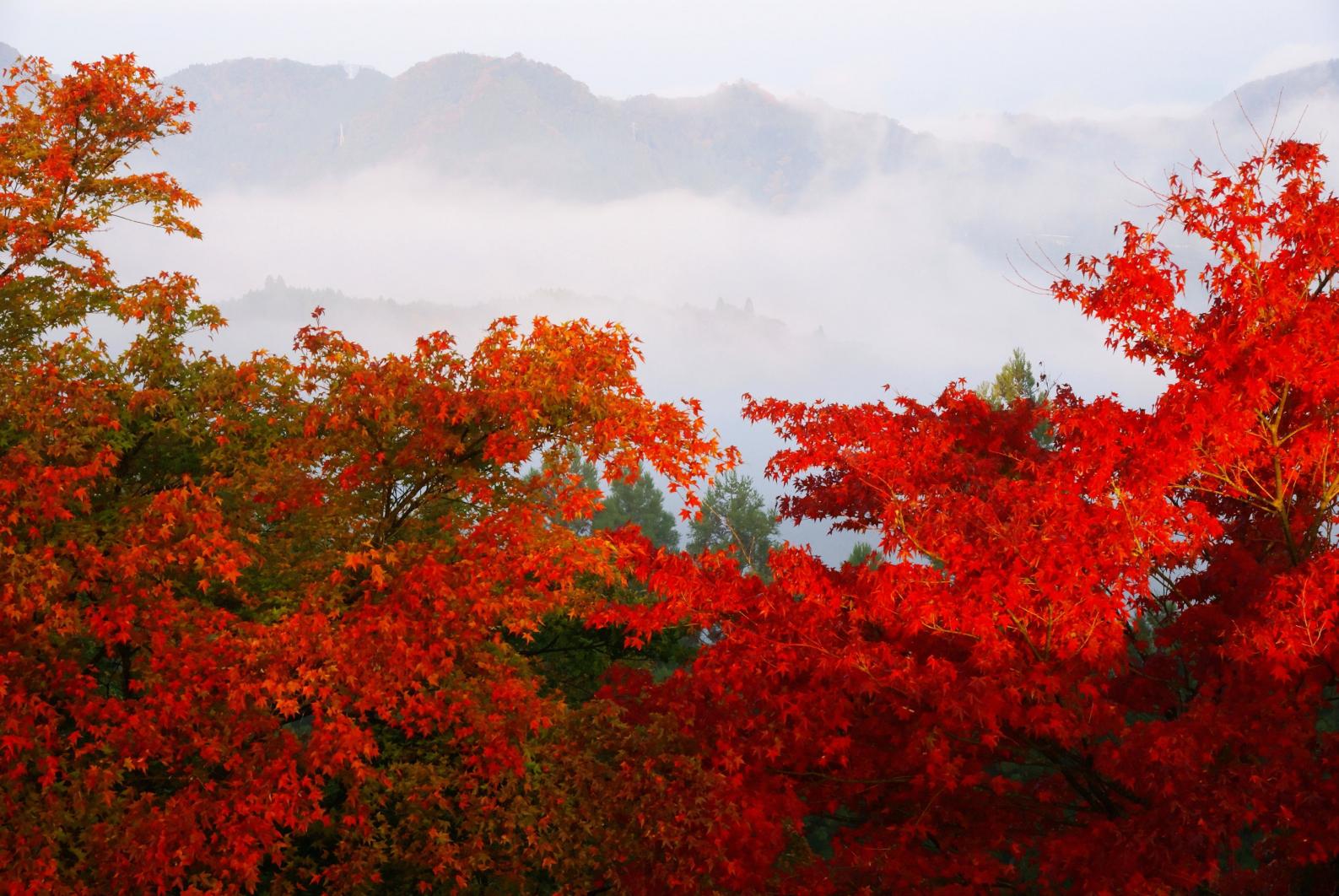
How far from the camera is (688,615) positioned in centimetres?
1208

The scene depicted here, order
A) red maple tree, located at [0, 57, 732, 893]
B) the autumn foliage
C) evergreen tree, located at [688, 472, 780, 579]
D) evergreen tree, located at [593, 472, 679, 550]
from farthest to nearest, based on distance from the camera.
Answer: evergreen tree, located at [593, 472, 679, 550] → evergreen tree, located at [688, 472, 780, 579] → red maple tree, located at [0, 57, 732, 893] → the autumn foliage

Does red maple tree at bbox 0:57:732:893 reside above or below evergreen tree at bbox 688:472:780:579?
below

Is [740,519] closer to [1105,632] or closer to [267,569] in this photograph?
[267,569]

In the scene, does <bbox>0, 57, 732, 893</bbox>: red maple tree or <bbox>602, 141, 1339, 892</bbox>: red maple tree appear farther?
<bbox>0, 57, 732, 893</bbox>: red maple tree

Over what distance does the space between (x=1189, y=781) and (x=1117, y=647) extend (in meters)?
1.61

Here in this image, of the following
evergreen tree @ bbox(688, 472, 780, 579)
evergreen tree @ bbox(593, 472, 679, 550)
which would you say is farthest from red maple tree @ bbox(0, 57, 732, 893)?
evergreen tree @ bbox(593, 472, 679, 550)

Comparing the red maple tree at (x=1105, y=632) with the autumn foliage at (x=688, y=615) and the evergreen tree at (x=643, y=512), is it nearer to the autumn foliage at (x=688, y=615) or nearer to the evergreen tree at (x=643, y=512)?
the autumn foliage at (x=688, y=615)

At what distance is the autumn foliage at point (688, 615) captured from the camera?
9.40 m

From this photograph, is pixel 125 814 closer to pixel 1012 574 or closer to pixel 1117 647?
pixel 1012 574

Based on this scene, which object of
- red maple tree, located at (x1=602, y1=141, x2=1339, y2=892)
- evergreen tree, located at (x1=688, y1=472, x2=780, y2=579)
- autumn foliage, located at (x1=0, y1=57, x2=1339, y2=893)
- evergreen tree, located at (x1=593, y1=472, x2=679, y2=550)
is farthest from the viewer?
evergreen tree, located at (x1=593, y1=472, x2=679, y2=550)

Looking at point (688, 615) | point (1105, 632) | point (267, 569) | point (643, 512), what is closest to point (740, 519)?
point (643, 512)

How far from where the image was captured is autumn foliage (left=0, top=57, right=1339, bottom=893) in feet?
30.8

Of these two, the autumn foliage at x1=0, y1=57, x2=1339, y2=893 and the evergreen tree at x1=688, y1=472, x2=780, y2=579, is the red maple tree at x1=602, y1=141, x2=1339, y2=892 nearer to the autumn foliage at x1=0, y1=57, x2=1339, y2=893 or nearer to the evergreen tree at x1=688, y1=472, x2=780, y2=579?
the autumn foliage at x1=0, y1=57, x2=1339, y2=893

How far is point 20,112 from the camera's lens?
52.9 ft
